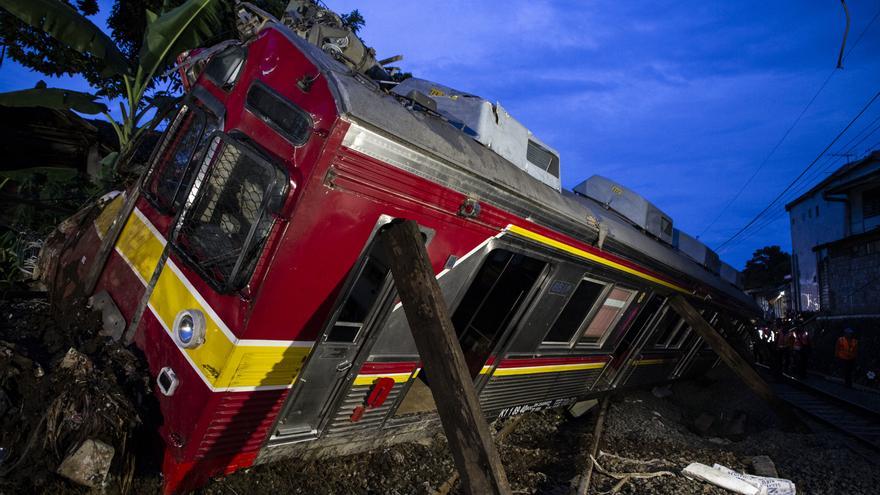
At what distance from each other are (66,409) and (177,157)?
175cm

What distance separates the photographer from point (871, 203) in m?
21.8

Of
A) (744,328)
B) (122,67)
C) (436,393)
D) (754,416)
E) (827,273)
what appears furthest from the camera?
(827,273)

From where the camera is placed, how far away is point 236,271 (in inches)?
103

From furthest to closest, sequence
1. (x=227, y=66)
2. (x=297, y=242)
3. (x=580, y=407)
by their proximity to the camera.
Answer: (x=580, y=407) → (x=227, y=66) → (x=297, y=242)

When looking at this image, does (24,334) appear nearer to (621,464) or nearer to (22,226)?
(22,226)

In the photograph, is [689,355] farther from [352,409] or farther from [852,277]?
[852,277]

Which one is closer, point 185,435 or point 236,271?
point 236,271

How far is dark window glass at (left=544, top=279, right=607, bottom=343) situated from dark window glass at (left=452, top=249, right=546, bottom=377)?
55cm

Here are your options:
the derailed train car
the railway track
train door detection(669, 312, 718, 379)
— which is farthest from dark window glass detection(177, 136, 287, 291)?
the railway track

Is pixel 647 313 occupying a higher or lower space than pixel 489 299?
higher

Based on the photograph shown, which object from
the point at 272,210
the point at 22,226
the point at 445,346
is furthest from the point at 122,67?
the point at 445,346

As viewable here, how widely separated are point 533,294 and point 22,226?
6.15m

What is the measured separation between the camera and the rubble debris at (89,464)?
96.1 inches

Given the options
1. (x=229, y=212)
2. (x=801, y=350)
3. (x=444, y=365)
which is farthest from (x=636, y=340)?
(x=801, y=350)
